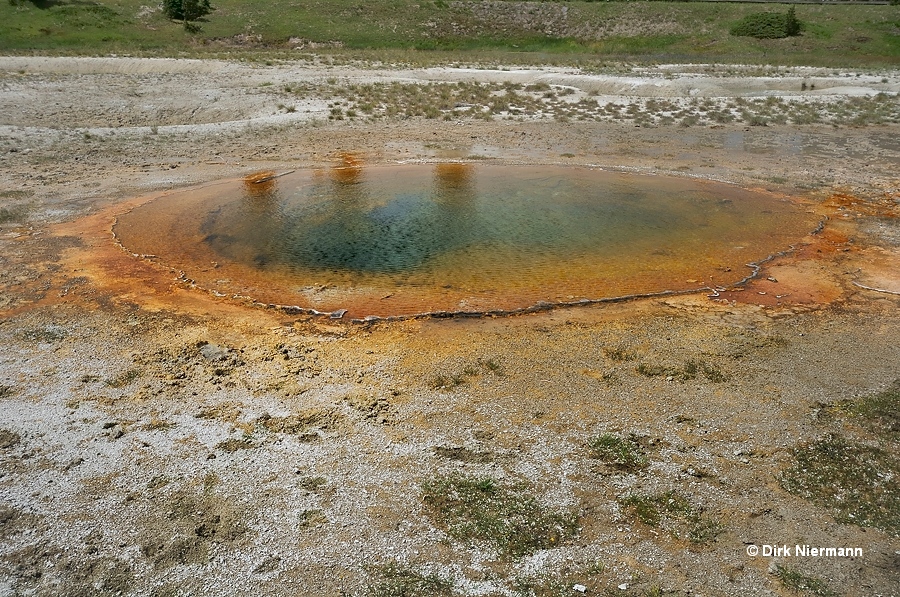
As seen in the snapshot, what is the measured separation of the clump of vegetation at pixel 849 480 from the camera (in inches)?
194

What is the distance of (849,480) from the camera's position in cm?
528

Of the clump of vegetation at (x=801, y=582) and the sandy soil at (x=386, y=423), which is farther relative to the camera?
the sandy soil at (x=386, y=423)

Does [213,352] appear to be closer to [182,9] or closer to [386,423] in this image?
[386,423]

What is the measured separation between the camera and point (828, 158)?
17.1 metres

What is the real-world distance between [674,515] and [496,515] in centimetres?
135

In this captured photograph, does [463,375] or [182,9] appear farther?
[182,9]

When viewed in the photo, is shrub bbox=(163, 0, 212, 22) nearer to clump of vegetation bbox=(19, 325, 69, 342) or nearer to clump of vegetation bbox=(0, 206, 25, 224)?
clump of vegetation bbox=(0, 206, 25, 224)

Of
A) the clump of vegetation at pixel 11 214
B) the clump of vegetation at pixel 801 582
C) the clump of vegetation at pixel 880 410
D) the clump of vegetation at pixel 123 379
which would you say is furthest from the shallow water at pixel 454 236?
the clump of vegetation at pixel 801 582

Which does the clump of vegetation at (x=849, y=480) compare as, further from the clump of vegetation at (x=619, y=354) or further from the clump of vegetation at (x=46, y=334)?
the clump of vegetation at (x=46, y=334)

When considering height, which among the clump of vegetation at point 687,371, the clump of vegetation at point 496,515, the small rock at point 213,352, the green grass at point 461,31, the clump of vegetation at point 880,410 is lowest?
the clump of vegetation at point 496,515

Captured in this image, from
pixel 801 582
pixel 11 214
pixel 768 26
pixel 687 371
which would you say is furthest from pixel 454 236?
pixel 768 26

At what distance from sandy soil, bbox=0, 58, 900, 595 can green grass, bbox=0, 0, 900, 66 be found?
90.7 feet

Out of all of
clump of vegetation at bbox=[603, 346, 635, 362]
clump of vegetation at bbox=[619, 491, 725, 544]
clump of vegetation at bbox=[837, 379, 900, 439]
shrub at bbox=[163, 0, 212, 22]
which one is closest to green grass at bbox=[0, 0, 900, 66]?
shrub at bbox=[163, 0, 212, 22]

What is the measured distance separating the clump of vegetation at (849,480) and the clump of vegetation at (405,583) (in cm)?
293
